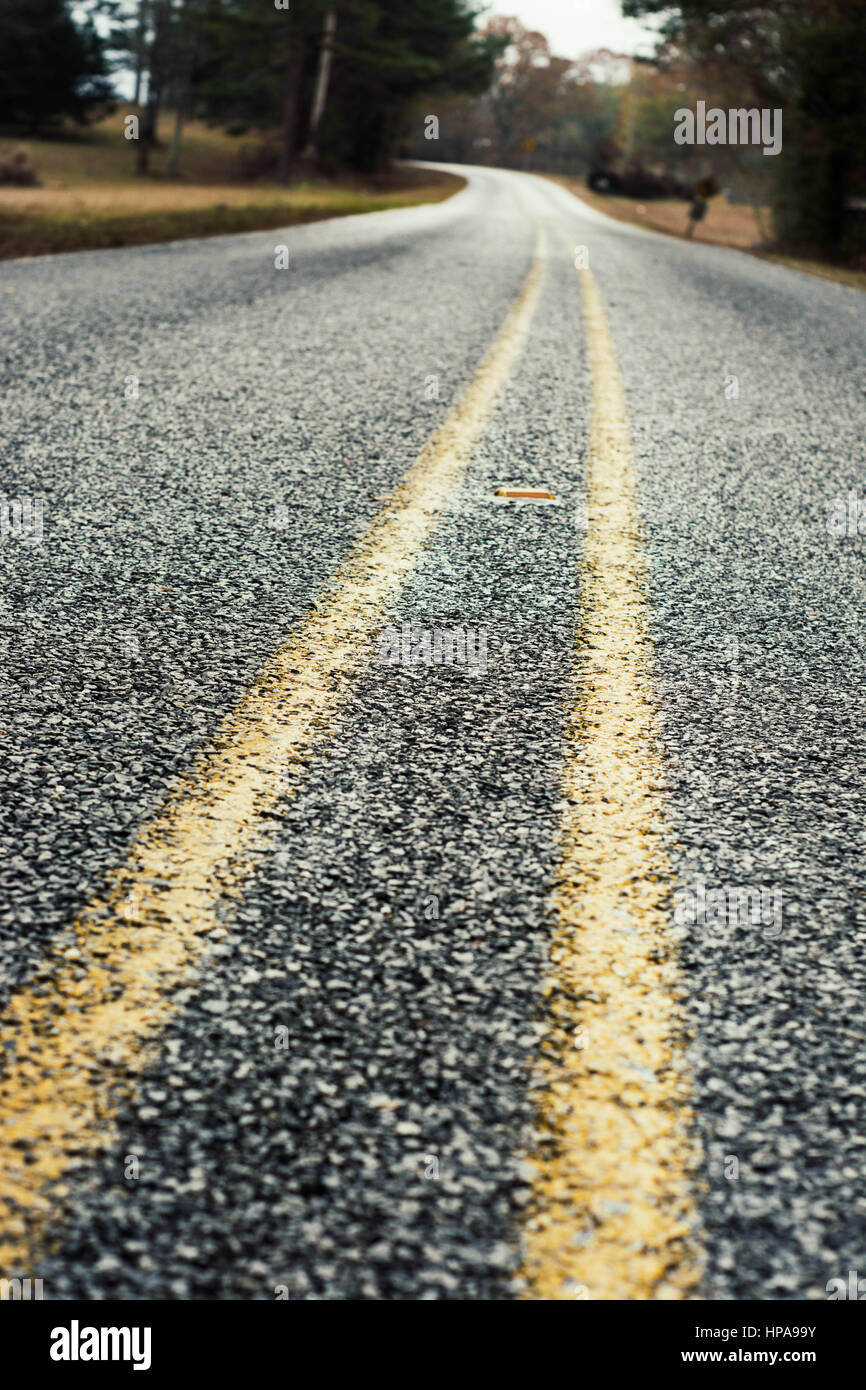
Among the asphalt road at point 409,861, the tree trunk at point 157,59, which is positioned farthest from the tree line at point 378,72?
the asphalt road at point 409,861

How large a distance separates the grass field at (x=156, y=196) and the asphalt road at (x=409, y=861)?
25.8 feet

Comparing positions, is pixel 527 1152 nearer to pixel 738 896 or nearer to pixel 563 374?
pixel 738 896

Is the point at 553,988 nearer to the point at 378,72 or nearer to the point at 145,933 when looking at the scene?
the point at 145,933

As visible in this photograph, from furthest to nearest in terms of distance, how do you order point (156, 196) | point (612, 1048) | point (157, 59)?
1. point (157, 59)
2. point (156, 196)
3. point (612, 1048)

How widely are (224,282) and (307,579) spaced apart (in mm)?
6356

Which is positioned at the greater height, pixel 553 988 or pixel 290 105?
pixel 290 105

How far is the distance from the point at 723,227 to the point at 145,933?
136 ft

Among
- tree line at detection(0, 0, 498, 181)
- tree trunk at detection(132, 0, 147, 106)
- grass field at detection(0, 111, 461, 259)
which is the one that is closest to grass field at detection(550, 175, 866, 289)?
grass field at detection(0, 111, 461, 259)

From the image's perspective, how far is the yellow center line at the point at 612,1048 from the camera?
987 millimetres

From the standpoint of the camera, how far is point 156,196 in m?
24.4

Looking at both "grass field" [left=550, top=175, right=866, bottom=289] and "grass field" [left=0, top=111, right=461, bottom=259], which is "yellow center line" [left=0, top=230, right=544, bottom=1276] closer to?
"grass field" [left=0, top=111, right=461, bottom=259]

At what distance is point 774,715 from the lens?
2088 millimetres

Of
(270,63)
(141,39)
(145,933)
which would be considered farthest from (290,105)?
(145,933)
